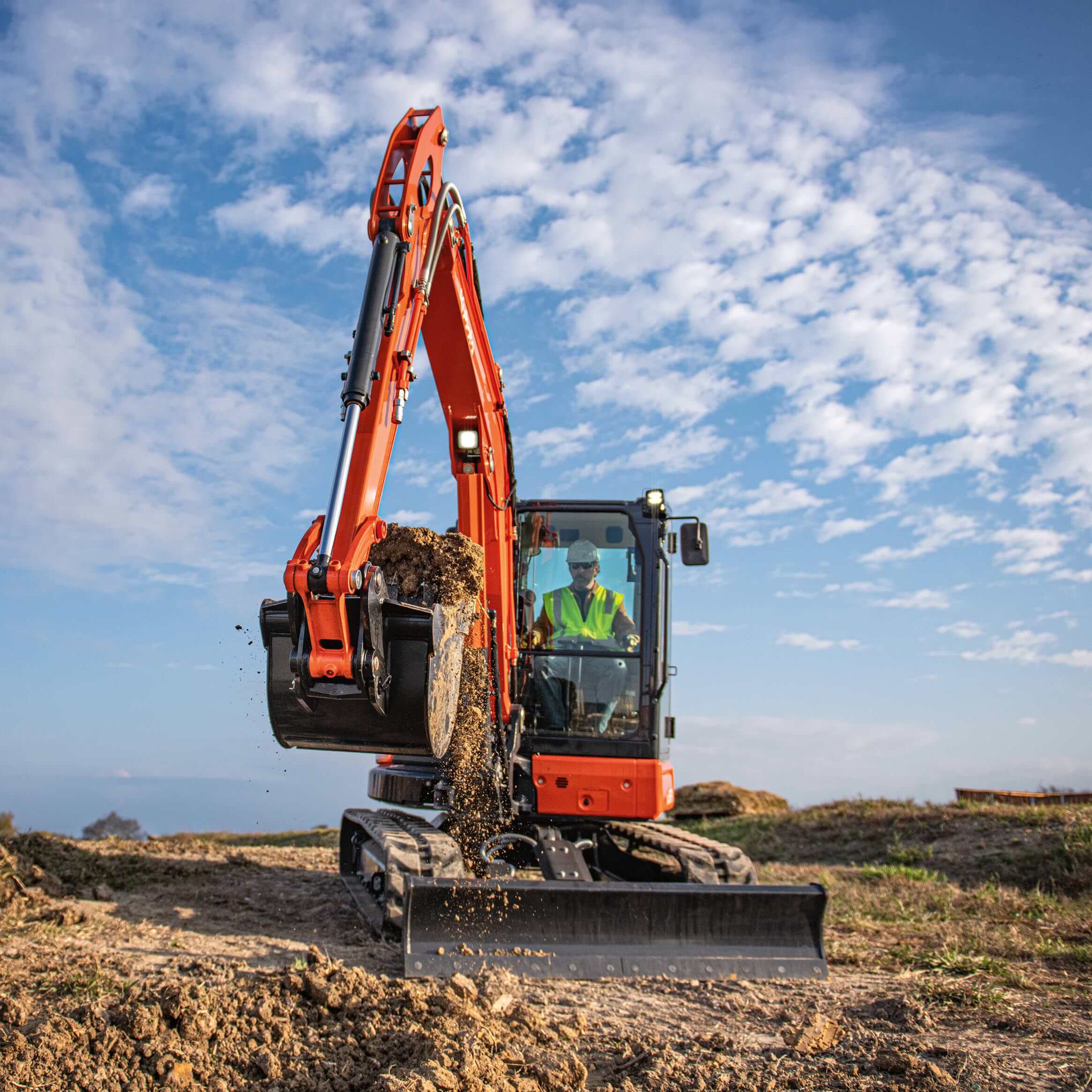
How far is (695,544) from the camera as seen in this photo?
269 inches

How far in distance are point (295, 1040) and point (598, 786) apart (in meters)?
3.19

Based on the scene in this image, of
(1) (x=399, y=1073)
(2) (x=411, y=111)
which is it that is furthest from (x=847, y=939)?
(2) (x=411, y=111)

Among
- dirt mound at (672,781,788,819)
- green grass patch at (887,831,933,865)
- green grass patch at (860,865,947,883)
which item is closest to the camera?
green grass patch at (860,865,947,883)

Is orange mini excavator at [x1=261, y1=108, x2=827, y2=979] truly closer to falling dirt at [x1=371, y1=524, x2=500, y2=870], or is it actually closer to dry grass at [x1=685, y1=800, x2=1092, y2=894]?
falling dirt at [x1=371, y1=524, x2=500, y2=870]

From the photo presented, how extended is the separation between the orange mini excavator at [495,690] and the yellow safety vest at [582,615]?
0.01 metres

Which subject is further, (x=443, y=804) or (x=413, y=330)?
(x=443, y=804)

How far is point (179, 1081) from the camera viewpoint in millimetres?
3420

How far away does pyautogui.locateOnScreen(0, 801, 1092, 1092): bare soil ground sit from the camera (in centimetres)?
358

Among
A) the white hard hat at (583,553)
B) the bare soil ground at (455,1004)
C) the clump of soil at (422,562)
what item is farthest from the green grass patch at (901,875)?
the clump of soil at (422,562)

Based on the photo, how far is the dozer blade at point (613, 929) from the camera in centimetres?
541

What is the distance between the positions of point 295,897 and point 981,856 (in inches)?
280

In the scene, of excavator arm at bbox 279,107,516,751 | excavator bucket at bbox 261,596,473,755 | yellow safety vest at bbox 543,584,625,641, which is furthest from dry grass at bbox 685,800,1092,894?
excavator bucket at bbox 261,596,473,755

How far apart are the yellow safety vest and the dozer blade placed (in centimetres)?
184

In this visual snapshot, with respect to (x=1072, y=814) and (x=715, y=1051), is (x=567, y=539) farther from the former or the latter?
(x=1072, y=814)
